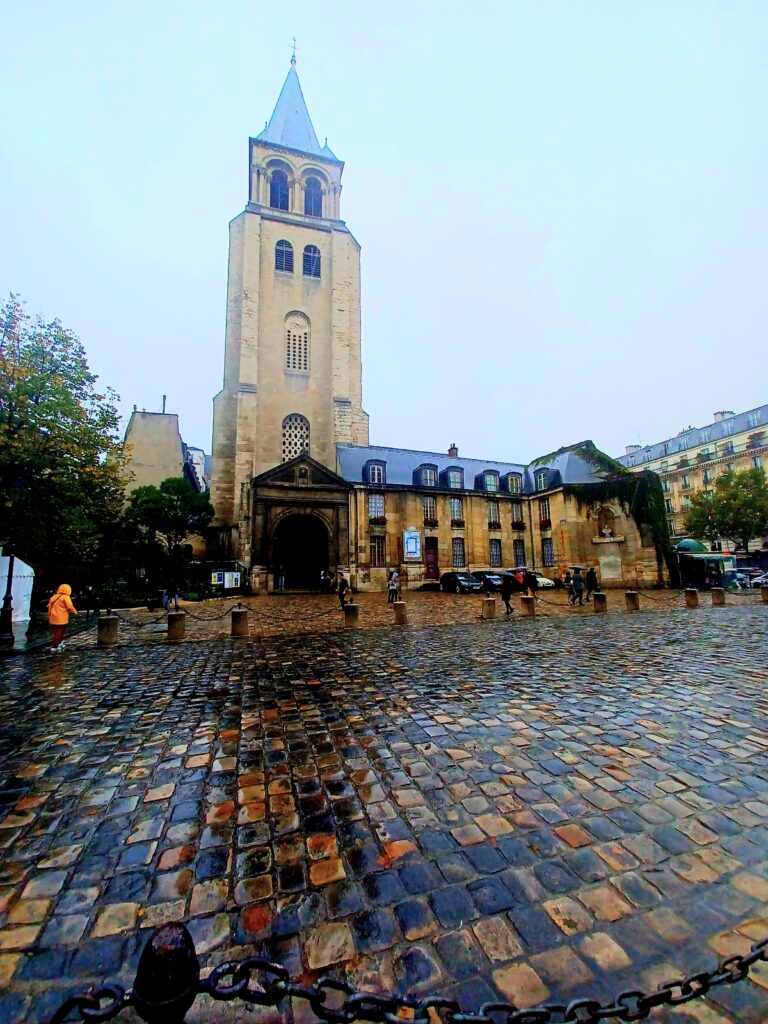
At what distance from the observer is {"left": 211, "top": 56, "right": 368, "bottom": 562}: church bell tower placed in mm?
30766

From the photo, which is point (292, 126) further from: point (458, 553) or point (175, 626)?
point (175, 626)

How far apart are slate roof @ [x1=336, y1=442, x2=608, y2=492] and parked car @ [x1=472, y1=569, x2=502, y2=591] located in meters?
7.24

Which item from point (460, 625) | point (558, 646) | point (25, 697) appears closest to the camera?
point (25, 697)

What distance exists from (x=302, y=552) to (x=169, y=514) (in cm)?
915

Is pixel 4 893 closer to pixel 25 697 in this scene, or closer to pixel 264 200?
pixel 25 697

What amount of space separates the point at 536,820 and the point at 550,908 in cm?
70

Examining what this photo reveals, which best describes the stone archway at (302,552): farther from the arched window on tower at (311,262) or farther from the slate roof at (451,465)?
the arched window on tower at (311,262)

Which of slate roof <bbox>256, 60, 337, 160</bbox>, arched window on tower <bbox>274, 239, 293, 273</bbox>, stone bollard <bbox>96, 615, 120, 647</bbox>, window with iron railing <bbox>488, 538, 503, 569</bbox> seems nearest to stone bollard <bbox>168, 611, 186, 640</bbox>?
stone bollard <bbox>96, 615, 120, 647</bbox>

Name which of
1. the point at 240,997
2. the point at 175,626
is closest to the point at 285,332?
the point at 175,626

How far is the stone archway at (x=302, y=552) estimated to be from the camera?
28777mm

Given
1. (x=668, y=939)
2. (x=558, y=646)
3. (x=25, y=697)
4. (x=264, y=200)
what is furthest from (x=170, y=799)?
(x=264, y=200)

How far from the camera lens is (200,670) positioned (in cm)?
702

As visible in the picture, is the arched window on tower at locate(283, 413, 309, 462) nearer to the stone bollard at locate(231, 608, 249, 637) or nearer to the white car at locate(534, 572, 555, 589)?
the white car at locate(534, 572, 555, 589)

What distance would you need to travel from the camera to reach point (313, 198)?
3847cm
